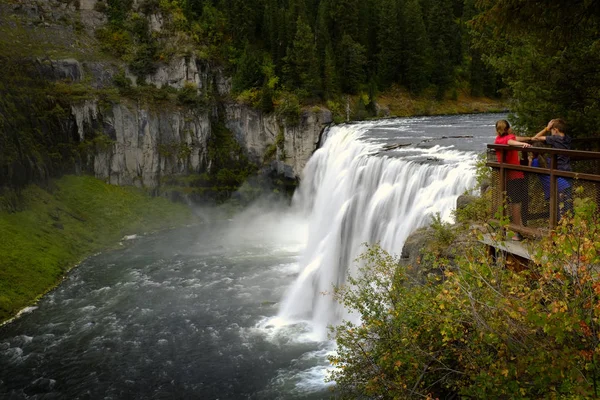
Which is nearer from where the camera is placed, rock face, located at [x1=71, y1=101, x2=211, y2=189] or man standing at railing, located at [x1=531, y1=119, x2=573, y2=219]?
man standing at railing, located at [x1=531, y1=119, x2=573, y2=219]

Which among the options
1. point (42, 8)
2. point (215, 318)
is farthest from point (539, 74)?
point (42, 8)

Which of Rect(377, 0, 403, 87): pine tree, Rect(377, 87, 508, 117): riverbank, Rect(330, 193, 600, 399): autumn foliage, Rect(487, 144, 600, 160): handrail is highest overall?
Rect(377, 0, 403, 87): pine tree

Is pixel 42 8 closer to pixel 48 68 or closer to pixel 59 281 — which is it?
pixel 48 68

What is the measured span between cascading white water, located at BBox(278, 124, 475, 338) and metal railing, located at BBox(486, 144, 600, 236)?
23.8 feet

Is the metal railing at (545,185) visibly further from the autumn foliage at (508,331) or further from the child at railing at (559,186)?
the autumn foliage at (508,331)

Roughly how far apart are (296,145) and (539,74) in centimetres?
2771

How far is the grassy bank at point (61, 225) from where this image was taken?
25.5m

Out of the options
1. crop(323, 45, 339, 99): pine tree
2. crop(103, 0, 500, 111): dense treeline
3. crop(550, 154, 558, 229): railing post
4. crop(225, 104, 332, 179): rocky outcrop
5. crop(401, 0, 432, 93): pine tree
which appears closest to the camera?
crop(550, 154, 558, 229): railing post

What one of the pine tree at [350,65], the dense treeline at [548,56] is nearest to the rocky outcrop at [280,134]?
the pine tree at [350,65]

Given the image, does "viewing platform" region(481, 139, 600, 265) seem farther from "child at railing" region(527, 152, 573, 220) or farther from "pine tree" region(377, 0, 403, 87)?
"pine tree" region(377, 0, 403, 87)

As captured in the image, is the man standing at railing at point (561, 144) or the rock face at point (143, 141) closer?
the man standing at railing at point (561, 144)

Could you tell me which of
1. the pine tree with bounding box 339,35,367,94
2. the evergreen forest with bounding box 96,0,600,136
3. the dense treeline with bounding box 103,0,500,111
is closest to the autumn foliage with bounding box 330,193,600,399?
the evergreen forest with bounding box 96,0,600,136

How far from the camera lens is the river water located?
1703 centimetres

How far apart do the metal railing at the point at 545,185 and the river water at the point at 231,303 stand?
25.7ft
